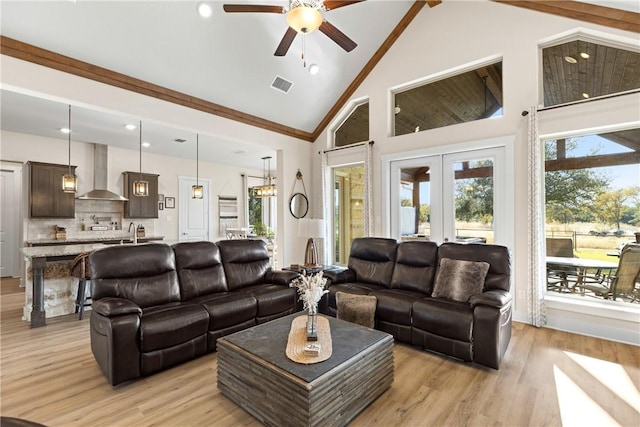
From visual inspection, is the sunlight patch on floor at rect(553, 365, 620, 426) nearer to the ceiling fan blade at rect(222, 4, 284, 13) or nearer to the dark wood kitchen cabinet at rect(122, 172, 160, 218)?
the ceiling fan blade at rect(222, 4, 284, 13)

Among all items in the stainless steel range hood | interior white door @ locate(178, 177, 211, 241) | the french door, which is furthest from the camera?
interior white door @ locate(178, 177, 211, 241)

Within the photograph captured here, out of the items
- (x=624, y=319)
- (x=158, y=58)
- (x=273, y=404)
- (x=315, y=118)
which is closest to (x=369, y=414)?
(x=273, y=404)

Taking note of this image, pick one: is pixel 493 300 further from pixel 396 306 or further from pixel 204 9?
pixel 204 9

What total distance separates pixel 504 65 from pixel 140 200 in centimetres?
746

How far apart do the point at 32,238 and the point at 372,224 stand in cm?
650

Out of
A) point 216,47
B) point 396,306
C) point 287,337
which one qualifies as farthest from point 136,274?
point 216,47

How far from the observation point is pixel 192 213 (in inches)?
333

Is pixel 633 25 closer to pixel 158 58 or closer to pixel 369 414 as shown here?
pixel 369 414

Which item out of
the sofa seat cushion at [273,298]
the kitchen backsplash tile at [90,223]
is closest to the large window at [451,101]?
the sofa seat cushion at [273,298]

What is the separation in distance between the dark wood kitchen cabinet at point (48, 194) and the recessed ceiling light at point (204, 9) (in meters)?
4.74

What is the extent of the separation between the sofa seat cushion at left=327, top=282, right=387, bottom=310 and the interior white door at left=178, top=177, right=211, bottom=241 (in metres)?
5.85

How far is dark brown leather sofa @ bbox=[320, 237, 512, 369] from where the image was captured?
2.71 m

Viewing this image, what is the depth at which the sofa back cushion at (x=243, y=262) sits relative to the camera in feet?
12.6

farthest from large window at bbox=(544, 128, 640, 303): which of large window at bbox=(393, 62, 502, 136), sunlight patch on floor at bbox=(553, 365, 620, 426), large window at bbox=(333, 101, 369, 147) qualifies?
large window at bbox=(333, 101, 369, 147)
